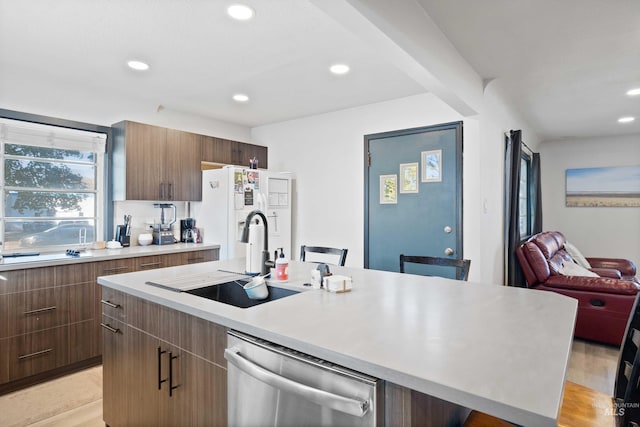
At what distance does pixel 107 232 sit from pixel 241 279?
7.72 ft

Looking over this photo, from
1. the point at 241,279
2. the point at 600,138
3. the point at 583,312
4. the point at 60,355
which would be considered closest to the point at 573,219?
the point at 600,138

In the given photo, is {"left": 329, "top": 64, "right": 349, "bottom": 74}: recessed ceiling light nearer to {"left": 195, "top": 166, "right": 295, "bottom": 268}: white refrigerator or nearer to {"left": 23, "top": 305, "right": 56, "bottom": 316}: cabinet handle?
{"left": 195, "top": 166, "right": 295, "bottom": 268}: white refrigerator

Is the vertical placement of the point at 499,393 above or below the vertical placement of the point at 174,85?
below

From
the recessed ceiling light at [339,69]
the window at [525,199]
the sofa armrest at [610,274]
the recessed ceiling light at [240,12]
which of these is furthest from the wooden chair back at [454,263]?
the sofa armrest at [610,274]

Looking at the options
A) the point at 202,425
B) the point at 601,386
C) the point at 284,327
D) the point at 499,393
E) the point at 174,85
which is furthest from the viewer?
the point at 174,85

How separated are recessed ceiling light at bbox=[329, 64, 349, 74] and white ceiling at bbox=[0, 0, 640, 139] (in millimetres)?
80

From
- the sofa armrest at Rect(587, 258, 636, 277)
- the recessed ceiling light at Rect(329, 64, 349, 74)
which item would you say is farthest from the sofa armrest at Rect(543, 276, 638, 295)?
the recessed ceiling light at Rect(329, 64, 349, 74)

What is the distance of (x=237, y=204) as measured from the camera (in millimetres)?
3666

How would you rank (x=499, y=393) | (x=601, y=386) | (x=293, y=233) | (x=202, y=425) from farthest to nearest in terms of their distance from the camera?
(x=293, y=233)
(x=601, y=386)
(x=202, y=425)
(x=499, y=393)

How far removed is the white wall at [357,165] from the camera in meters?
3.00

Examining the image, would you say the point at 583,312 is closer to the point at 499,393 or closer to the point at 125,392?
the point at 499,393

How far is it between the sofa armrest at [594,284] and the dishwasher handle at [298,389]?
3.40 meters

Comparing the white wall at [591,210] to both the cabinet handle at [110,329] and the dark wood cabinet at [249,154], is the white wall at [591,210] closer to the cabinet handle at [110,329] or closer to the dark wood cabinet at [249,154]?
the dark wood cabinet at [249,154]

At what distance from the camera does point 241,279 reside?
182 centimetres
